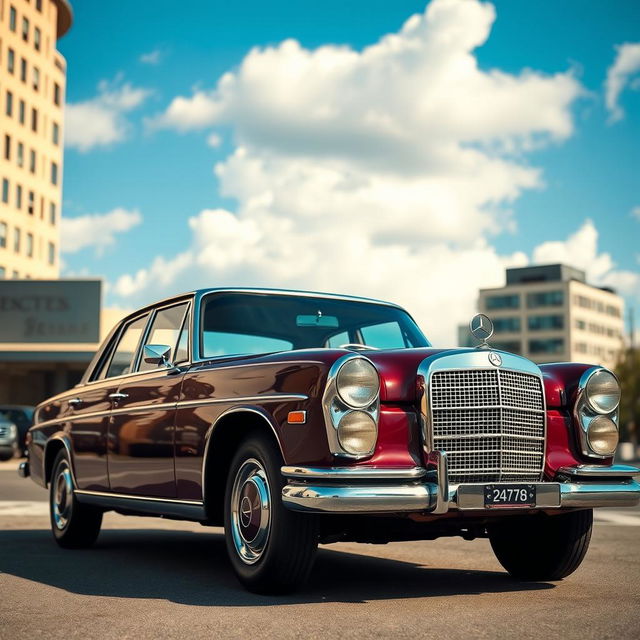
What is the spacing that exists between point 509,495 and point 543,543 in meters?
1.30

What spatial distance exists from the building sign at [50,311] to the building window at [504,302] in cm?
9024

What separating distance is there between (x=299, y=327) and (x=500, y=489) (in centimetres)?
225

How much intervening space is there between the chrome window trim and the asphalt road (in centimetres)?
85

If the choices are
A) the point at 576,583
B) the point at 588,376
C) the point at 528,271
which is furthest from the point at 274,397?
the point at 528,271

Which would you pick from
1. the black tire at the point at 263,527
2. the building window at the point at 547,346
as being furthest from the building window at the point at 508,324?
the black tire at the point at 263,527

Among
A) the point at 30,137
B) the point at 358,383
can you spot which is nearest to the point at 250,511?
the point at 358,383

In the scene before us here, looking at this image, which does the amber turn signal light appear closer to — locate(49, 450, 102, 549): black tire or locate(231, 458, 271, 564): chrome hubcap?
locate(231, 458, 271, 564): chrome hubcap

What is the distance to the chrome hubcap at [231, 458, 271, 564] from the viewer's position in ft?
18.6

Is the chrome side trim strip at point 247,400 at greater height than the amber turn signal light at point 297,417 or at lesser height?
greater

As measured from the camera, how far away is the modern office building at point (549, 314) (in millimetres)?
124375

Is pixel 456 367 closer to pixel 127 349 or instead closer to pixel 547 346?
pixel 127 349

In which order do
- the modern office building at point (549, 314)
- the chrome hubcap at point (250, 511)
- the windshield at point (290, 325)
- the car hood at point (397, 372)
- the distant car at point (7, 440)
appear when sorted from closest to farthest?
the car hood at point (397, 372)
the chrome hubcap at point (250, 511)
the windshield at point (290, 325)
the distant car at point (7, 440)
the modern office building at point (549, 314)

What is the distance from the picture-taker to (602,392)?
623 centimetres

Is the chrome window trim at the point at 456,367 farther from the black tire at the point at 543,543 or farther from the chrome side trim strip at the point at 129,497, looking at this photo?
the chrome side trim strip at the point at 129,497
